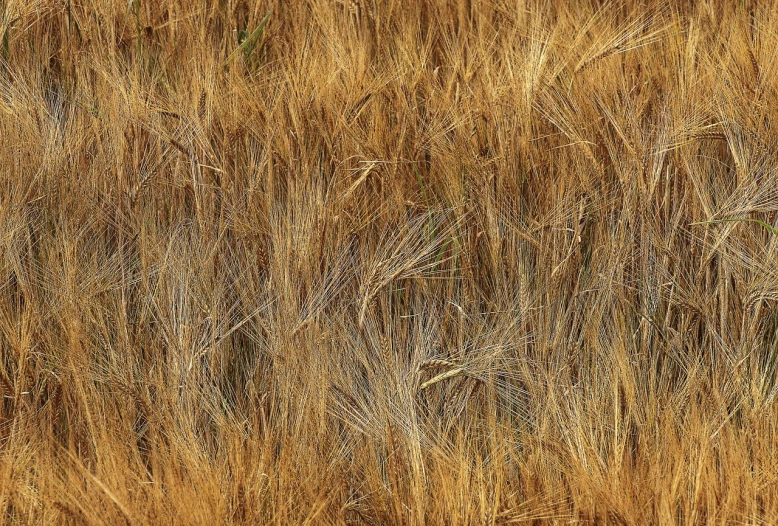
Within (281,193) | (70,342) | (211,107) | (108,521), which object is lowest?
(108,521)

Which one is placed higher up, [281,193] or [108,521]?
[281,193]

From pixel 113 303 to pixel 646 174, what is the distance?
1022 mm

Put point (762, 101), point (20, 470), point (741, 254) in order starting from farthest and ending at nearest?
point (762, 101) < point (741, 254) < point (20, 470)

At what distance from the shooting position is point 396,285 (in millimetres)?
1956

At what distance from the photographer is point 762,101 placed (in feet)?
6.52

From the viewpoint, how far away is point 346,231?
1904mm

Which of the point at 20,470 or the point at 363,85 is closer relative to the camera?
the point at 20,470

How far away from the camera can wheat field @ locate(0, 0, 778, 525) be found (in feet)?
5.16

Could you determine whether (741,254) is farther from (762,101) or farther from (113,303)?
(113,303)

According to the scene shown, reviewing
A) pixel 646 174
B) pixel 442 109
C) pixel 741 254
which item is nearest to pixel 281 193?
pixel 442 109

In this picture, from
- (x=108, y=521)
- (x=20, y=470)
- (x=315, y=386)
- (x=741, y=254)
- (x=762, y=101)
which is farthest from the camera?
(x=762, y=101)

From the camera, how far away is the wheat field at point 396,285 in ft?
5.16

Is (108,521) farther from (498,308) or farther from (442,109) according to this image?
(442,109)

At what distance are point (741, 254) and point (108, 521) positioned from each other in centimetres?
119
